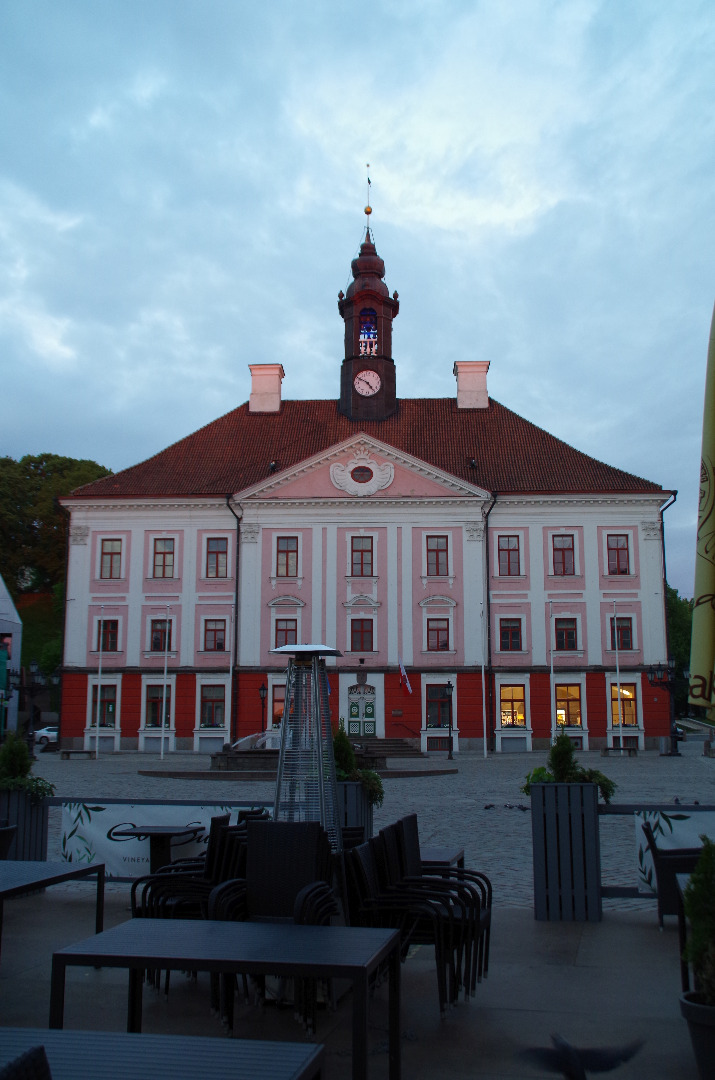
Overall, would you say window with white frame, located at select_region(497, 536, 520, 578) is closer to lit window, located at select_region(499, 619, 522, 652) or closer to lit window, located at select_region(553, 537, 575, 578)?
lit window, located at select_region(553, 537, 575, 578)

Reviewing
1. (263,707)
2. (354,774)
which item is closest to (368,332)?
(263,707)

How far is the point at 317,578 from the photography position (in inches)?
1668

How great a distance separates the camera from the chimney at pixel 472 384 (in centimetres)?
4734

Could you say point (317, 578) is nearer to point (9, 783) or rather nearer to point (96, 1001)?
point (9, 783)

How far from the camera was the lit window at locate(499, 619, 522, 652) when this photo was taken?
41697 mm

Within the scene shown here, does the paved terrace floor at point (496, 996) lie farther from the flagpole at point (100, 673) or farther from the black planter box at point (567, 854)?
the flagpole at point (100, 673)

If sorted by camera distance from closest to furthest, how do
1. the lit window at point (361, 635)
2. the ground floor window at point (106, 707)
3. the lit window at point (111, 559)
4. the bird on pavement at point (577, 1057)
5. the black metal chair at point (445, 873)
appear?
the bird on pavement at point (577, 1057), the black metal chair at point (445, 873), the lit window at point (361, 635), the ground floor window at point (106, 707), the lit window at point (111, 559)

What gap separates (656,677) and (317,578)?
1484cm

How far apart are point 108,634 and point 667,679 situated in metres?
23.9

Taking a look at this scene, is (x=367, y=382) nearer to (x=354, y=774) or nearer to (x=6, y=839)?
(x=354, y=774)

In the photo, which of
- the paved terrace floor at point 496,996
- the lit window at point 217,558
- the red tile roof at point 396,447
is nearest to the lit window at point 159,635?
the lit window at point 217,558

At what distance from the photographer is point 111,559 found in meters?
43.7

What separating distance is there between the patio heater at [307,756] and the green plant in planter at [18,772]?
10.6 ft

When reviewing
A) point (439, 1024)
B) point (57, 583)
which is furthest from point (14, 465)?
point (439, 1024)
